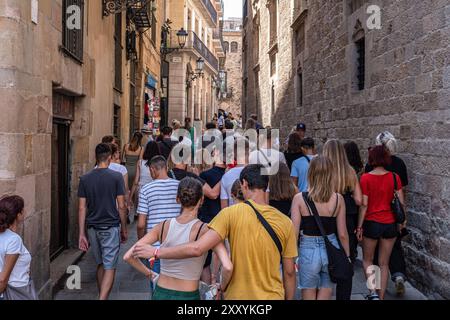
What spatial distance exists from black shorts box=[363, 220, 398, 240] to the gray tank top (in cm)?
257

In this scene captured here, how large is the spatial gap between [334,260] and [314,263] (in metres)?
0.15

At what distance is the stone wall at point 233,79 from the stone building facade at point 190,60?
84.7 feet

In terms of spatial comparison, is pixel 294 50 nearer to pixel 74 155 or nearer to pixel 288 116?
pixel 288 116

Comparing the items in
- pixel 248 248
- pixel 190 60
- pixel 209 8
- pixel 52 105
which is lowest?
pixel 248 248

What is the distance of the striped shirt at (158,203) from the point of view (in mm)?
4793

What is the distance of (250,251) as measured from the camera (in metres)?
3.36

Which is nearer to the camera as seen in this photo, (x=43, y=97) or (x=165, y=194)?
(x=165, y=194)

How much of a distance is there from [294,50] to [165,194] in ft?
34.3

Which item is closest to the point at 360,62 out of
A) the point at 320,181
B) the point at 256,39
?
the point at 320,181

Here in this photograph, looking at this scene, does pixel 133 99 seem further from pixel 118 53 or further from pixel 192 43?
pixel 192 43

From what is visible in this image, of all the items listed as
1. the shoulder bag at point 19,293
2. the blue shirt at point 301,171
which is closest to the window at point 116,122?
the blue shirt at point 301,171
